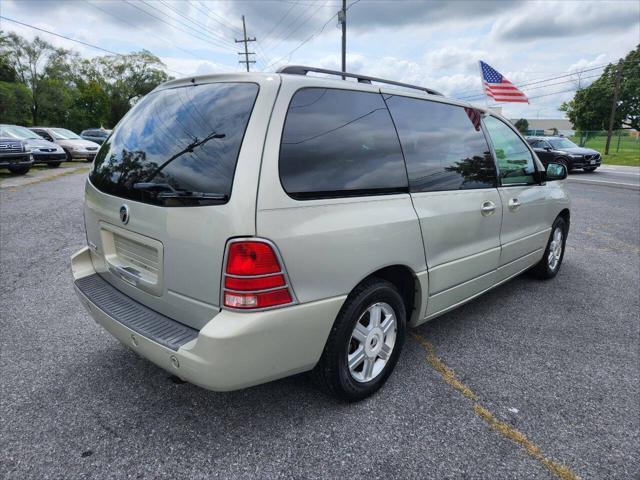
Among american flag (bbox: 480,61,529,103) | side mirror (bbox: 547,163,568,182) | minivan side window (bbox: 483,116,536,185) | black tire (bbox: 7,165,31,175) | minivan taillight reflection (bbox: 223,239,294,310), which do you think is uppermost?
american flag (bbox: 480,61,529,103)

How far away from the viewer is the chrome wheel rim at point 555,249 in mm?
4445

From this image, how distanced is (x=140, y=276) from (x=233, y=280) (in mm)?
699

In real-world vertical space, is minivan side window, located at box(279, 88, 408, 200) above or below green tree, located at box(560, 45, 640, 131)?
below

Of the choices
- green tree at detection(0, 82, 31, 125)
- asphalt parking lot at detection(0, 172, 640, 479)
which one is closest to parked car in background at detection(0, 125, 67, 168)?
asphalt parking lot at detection(0, 172, 640, 479)

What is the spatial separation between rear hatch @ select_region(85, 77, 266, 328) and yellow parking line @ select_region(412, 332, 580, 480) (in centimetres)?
163

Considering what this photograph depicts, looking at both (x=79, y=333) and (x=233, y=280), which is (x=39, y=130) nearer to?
(x=79, y=333)

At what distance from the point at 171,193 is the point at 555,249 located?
4.19m

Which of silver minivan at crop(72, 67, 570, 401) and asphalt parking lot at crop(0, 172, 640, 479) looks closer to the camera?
silver minivan at crop(72, 67, 570, 401)

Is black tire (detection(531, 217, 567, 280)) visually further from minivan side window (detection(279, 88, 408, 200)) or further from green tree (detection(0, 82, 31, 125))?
green tree (detection(0, 82, 31, 125))

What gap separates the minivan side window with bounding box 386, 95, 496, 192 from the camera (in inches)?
102

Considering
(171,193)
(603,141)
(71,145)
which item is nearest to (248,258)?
(171,193)

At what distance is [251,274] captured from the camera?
1808mm

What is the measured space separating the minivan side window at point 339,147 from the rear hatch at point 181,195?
194 mm

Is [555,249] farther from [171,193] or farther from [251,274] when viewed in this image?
[171,193]
